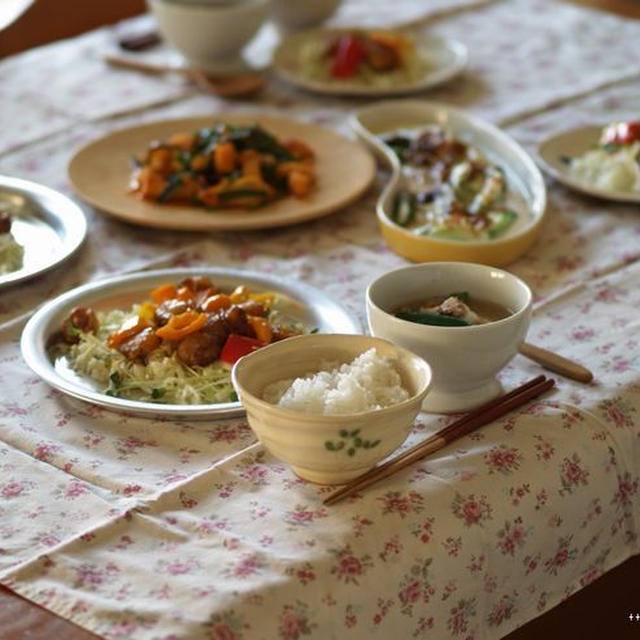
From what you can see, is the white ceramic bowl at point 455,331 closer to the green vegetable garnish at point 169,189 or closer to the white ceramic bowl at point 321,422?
the white ceramic bowl at point 321,422

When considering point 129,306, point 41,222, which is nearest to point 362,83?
point 41,222

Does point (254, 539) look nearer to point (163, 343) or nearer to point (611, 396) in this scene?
point (163, 343)

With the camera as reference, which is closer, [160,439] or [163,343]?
[160,439]

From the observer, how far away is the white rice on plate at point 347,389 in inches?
52.4

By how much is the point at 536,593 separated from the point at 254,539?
368 mm

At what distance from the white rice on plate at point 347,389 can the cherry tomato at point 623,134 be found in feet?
3.22

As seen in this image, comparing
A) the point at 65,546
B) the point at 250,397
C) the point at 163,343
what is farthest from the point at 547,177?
the point at 65,546

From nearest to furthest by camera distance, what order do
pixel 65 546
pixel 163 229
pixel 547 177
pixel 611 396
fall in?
pixel 65 546 < pixel 611 396 < pixel 163 229 < pixel 547 177

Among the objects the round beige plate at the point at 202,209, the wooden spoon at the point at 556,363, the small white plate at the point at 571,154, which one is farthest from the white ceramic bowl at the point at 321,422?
the small white plate at the point at 571,154

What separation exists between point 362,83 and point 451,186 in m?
0.64

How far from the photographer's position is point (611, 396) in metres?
1.57

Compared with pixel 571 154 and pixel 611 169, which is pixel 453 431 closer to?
pixel 611 169

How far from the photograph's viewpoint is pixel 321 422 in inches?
50.4

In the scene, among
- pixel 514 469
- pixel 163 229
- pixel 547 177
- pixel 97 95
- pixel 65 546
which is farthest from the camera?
pixel 97 95
